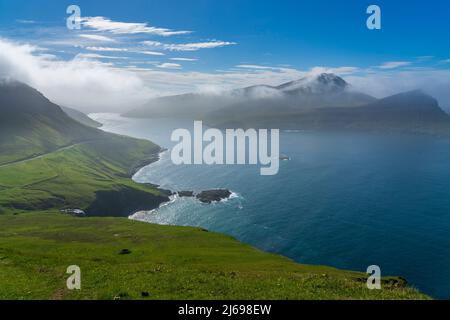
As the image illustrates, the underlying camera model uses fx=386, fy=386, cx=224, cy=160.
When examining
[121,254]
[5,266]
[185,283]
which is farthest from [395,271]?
[5,266]

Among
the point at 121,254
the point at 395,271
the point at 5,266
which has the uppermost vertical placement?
the point at 5,266

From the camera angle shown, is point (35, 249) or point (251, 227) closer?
point (35, 249)

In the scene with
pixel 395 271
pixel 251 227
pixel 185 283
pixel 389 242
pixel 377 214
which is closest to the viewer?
pixel 185 283

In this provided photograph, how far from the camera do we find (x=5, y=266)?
47062mm
